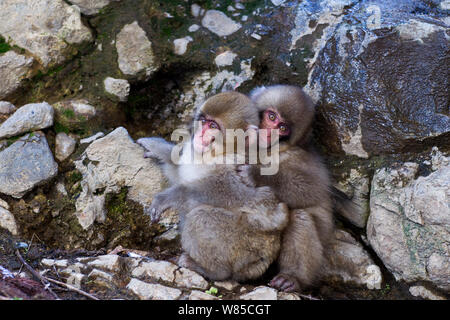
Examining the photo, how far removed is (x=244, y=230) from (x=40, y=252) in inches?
73.9

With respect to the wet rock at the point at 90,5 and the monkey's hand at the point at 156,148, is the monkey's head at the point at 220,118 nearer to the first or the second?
the monkey's hand at the point at 156,148

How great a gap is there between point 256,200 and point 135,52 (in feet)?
7.73

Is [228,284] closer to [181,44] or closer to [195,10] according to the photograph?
[181,44]

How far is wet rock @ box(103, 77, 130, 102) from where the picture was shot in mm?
5227

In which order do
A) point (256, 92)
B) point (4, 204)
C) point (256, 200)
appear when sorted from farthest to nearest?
point (256, 92)
point (4, 204)
point (256, 200)

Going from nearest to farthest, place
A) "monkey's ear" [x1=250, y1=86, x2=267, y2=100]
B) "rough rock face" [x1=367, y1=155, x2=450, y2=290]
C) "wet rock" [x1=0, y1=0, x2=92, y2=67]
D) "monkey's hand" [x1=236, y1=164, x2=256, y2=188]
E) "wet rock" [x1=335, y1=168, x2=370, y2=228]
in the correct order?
1. "rough rock face" [x1=367, y1=155, x2=450, y2=290]
2. "monkey's hand" [x1=236, y1=164, x2=256, y2=188]
3. "wet rock" [x1=335, y1=168, x2=370, y2=228]
4. "monkey's ear" [x1=250, y1=86, x2=267, y2=100]
5. "wet rock" [x1=0, y1=0, x2=92, y2=67]

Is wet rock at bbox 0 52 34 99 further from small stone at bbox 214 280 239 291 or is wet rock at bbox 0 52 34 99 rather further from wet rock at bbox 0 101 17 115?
small stone at bbox 214 280 239 291

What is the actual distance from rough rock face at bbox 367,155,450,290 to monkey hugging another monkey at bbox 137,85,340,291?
0.47m

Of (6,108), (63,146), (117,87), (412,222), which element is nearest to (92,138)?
(63,146)

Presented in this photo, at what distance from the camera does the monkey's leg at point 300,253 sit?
4.15m

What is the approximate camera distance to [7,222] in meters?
4.49

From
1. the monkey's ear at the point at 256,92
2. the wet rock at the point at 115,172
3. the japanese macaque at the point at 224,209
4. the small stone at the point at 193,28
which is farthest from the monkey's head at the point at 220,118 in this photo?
the small stone at the point at 193,28

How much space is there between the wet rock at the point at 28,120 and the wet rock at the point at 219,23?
200cm

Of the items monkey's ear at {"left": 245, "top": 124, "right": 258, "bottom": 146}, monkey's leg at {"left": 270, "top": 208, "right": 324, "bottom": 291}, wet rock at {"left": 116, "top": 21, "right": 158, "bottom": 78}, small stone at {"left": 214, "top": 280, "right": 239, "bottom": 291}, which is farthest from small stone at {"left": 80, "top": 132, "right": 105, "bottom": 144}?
monkey's leg at {"left": 270, "top": 208, "right": 324, "bottom": 291}
